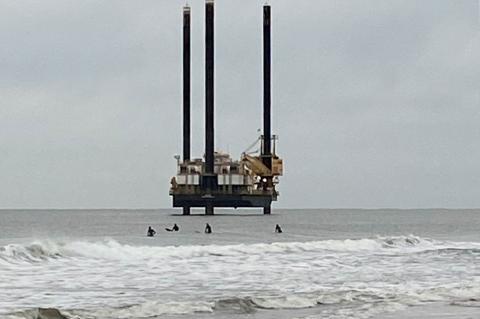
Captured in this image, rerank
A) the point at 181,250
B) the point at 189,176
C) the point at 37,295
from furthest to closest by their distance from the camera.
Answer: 1. the point at 189,176
2. the point at 181,250
3. the point at 37,295

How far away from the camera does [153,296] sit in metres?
28.1

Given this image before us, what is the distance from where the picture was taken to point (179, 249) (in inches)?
1898

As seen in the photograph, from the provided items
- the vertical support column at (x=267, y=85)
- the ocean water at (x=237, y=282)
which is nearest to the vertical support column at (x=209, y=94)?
the vertical support column at (x=267, y=85)

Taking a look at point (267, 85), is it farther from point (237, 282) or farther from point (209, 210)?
point (237, 282)

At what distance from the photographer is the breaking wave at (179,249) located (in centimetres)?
4181

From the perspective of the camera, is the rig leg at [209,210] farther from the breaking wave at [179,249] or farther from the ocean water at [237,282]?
the ocean water at [237,282]

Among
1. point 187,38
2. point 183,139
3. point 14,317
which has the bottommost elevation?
point 14,317

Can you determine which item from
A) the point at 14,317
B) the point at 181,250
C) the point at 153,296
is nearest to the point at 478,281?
the point at 153,296

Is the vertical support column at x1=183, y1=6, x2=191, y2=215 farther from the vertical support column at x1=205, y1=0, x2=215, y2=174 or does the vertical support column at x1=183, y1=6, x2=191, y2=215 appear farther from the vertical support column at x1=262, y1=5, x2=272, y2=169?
the vertical support column at x1=262, y1=5, x2=272, y2=169

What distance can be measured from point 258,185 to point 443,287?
93846mm

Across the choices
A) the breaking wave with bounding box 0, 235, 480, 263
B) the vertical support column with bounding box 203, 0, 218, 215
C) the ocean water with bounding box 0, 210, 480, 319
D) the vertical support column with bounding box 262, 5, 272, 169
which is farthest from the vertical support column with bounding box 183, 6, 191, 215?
the ocean water with bounding box 0, 210, 480, 319

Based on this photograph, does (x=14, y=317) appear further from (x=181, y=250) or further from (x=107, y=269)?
(x=181, y=250)

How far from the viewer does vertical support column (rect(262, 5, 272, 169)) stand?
123 metres

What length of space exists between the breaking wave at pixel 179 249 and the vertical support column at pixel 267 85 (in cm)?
6529
